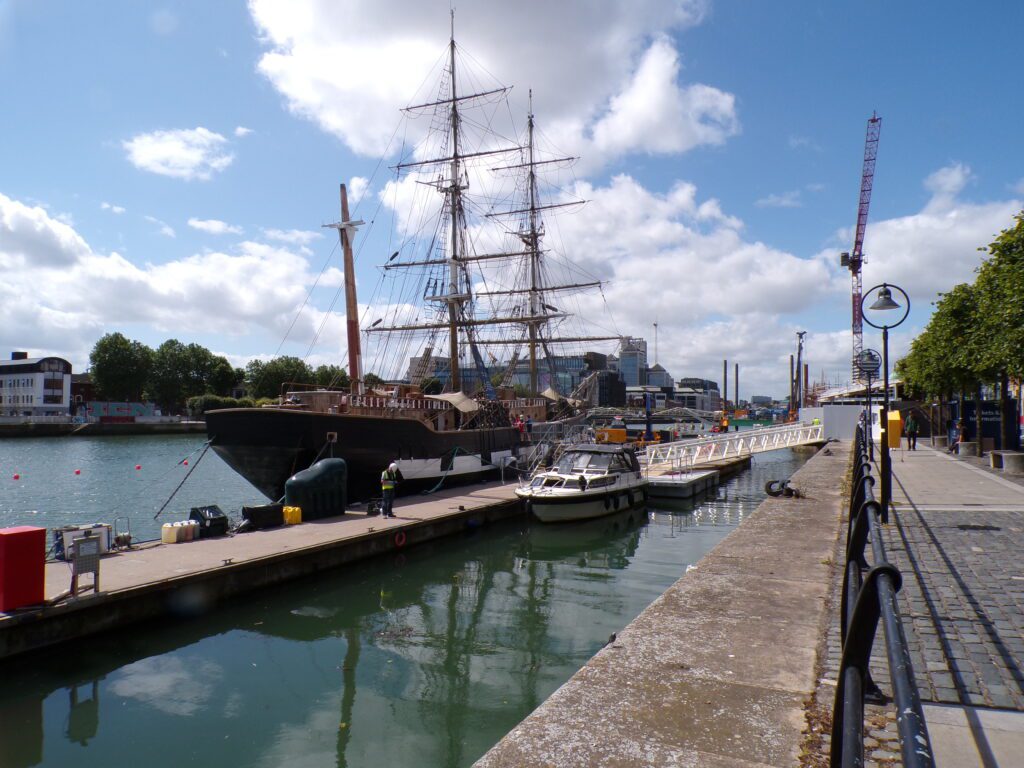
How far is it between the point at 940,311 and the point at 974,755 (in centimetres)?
2943

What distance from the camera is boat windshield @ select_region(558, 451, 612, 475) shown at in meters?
23.5

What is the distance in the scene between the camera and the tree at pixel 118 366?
100 metres

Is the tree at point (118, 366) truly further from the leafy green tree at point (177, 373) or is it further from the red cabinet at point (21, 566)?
the red cabinet at point (21, 566)

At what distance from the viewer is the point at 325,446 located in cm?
2167

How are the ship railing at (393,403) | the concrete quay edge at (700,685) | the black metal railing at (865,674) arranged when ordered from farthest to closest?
the ship railing at (393,403), the concrete quay edge at (700,685), the black metal railing at (865,674)

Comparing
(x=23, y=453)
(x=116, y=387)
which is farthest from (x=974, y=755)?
(x=116, y=387)

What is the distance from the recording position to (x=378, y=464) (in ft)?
76.3

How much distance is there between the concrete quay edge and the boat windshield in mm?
14606

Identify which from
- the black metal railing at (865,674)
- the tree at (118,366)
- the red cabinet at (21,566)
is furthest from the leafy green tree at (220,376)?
the black metal railing at (865,674)

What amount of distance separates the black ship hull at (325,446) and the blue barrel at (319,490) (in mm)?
2788

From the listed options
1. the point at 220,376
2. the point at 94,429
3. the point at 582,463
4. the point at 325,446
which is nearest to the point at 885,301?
the point at 582,463

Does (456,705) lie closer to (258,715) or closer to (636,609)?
(258,715)

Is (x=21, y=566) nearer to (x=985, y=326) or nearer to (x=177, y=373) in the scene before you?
(x=985, y=326)

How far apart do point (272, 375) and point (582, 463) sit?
279 ft
